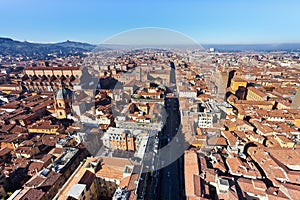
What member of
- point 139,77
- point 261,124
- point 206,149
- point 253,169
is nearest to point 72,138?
point 206,149

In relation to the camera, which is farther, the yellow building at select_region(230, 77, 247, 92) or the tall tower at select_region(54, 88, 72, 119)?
the yellow building at select_region(230, 77, 247, 92)

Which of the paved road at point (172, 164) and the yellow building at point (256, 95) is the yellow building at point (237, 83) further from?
the paved road at point (172, 164)

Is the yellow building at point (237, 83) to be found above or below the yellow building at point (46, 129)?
above

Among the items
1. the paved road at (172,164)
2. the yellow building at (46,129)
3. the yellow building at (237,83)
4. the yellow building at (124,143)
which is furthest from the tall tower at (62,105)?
the yellow building at (237,83)

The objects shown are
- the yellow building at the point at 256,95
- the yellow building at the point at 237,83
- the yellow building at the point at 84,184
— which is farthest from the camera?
the yellow building at the point at 237,83

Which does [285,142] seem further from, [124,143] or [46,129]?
[46,129]

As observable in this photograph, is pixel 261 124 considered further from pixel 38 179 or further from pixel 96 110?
pixel 38 179

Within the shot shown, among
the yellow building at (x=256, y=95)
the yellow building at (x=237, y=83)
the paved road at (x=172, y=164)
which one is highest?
the yellow building at (x=237, y=83)

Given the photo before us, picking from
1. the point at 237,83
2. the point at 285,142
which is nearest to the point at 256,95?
the point at 237,83

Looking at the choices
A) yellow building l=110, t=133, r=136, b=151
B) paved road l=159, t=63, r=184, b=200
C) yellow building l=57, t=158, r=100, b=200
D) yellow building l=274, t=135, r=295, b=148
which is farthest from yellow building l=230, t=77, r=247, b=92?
yellow building l=57, t=158, r=100, b=200

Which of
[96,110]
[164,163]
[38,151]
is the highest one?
[96,110]

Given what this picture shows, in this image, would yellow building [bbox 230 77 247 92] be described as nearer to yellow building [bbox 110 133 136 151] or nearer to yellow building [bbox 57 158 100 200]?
yellow building [bbox 110 133 136 151]
